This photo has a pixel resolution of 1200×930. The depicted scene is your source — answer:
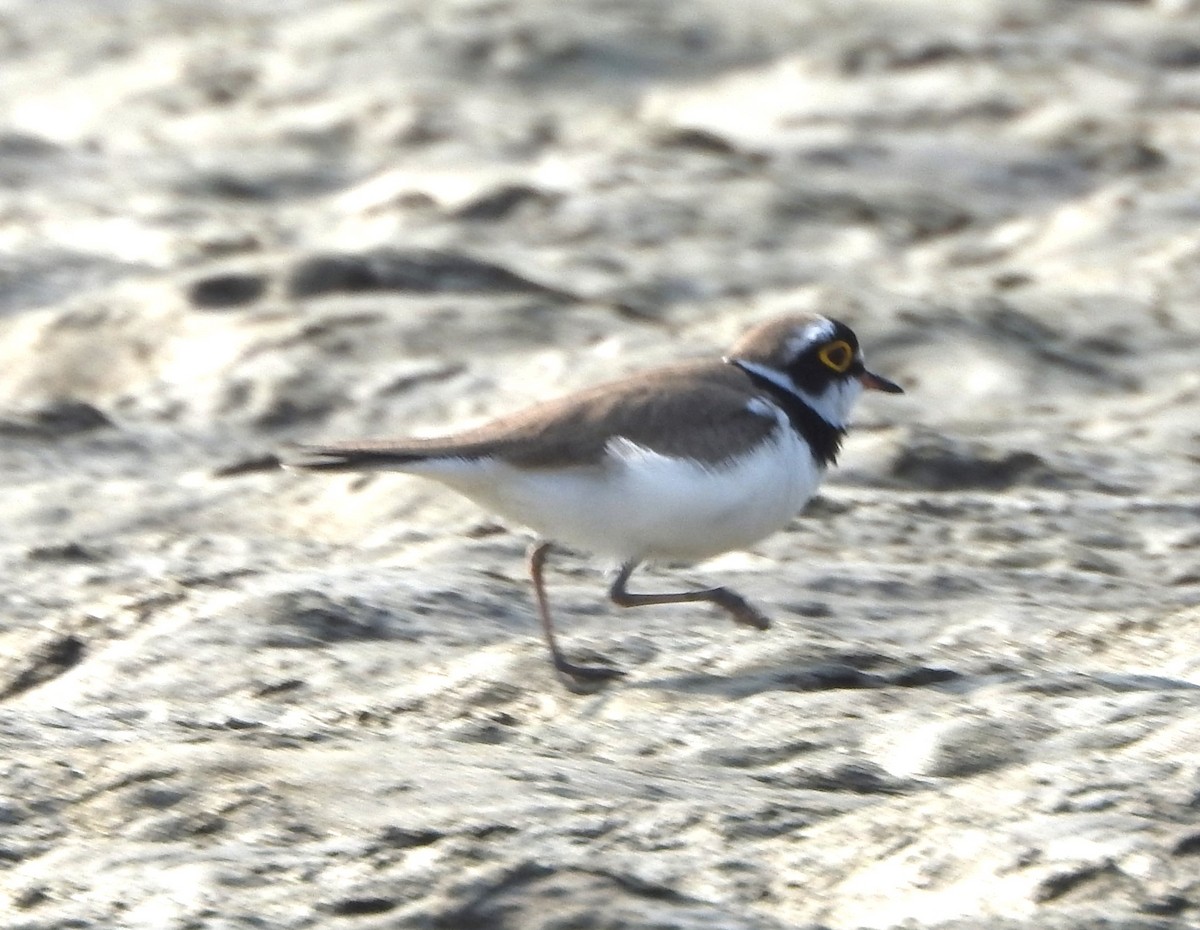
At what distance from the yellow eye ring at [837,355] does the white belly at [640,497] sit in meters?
0.69

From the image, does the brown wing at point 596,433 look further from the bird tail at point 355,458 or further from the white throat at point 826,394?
the white throat at point 826,394

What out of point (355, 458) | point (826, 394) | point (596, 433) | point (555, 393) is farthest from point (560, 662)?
point (555, 393)

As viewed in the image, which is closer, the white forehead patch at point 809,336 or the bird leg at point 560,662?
the bird leg at point 560,662

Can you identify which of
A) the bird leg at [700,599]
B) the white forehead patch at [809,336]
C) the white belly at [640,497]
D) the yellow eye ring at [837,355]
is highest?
the white forehead patch at [809,336]

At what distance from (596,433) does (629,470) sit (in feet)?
0.48

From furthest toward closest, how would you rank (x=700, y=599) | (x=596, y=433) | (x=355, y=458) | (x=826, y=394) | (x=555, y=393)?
1. (x=555, y=393)
2. (x=826, y=394)
3. (x=700, y=599)
4. (x=596, y=433)
5. (x=355, y=458)

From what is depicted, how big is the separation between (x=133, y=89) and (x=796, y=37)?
4.06 m

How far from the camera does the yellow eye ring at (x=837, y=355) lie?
22.0ft

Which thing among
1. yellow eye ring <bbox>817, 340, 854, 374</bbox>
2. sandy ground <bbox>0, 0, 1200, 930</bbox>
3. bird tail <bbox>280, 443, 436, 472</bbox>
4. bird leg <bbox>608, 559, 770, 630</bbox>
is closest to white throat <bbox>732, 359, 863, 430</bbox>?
yellow eye ring <bbox>817, 340, 854, 374</bbox>

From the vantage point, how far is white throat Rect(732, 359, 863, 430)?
668 cm

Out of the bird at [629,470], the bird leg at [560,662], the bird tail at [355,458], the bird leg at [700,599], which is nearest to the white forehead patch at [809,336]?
the bird at [629,470]

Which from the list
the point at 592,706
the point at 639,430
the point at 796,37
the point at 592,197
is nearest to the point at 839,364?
Answer: the point at 639,430

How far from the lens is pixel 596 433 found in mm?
6016

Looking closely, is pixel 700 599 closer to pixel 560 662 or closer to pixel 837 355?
pixel 560 662
